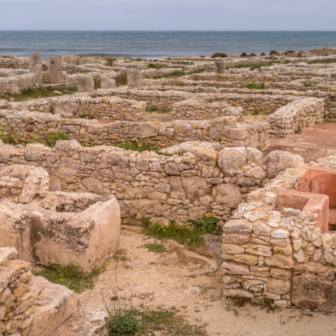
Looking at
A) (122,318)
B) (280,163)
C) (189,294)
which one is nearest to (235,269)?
(189,294)

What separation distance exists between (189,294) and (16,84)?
58.3ft

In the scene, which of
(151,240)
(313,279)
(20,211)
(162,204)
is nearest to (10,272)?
(20,211)

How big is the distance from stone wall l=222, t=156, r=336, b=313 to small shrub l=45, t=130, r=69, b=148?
7.03 metres

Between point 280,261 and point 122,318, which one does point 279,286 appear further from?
point 122,318

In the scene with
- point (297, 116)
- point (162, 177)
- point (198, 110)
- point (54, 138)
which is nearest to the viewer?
point (162, 177)

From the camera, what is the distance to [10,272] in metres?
4.05

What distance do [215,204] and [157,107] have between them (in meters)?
10.1

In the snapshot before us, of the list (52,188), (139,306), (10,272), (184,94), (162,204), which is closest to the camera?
(10,272)

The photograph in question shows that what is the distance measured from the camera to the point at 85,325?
15.3 feet

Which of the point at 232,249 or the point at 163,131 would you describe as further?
the point at 163,131

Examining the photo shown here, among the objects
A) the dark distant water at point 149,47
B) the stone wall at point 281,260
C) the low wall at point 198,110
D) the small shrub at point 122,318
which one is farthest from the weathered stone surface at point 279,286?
the dark distant water at point 149,47

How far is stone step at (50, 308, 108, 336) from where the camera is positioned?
4561 mm

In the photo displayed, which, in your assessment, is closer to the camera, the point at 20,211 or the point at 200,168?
the point at 20,211

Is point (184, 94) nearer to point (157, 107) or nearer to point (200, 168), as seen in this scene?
point (157, 107)
